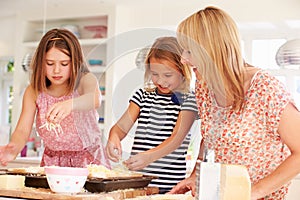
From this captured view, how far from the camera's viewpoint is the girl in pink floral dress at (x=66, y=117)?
2055mm

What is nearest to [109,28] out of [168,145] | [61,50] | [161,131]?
[61,50]

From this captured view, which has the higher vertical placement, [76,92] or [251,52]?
[251,52]

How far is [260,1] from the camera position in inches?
171

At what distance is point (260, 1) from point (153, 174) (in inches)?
114

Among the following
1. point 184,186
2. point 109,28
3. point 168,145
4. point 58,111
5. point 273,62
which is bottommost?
point 184,186

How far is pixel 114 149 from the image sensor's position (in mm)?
1797

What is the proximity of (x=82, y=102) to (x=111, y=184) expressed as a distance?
1.64 ft

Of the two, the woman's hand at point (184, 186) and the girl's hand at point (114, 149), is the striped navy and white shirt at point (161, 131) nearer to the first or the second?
the girl's hand at point (114, 149)

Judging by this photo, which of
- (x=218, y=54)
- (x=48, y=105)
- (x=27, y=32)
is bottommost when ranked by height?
(x=48, y=105)

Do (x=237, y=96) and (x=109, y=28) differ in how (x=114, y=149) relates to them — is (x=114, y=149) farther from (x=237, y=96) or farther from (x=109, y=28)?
(x=109, y=28)

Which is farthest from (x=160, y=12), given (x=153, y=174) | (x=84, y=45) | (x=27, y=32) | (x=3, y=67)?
(x=153, y=174)

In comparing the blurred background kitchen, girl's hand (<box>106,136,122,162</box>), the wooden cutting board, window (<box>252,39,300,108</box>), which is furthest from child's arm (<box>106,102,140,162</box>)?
window (<box>252,39,300,108</box>)

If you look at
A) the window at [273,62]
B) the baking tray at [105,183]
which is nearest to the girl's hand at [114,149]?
the baking tray at [105,183]

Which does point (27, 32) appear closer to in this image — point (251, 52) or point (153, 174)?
point (251, 52)
